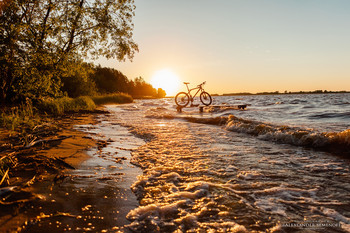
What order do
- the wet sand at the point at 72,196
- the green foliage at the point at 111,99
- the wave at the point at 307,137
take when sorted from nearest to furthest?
the wet sand at the point at 72,196 < the wave at the point at 307,137 < the green foliage at the point at 111,99

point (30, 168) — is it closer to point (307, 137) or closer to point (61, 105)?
point (307, 137)

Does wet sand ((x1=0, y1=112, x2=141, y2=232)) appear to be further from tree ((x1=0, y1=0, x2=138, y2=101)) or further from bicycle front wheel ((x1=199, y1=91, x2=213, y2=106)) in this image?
bicycle front wheel ((x1=199, y1=91, x2=213, y2=106))

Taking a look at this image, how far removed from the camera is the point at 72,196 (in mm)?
2406

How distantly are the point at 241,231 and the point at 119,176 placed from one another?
2.01 meters

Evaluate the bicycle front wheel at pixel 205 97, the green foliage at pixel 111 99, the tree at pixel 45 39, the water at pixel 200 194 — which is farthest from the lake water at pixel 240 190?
the green foliage at pixel 111 99

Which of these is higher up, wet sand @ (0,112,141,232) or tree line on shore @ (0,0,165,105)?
tree line on shore @ (0,0,165,105)

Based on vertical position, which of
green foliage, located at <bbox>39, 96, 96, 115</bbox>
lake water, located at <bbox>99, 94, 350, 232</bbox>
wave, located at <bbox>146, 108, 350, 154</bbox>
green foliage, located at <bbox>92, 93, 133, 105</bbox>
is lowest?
lake water, located at <bbox>99, 94, 350, 232</bbox>

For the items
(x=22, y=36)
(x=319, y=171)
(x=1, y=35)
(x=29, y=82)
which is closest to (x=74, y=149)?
(x=319, y=171)

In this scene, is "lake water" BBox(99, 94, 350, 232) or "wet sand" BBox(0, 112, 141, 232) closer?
"wet sand" BBox(0, 112, 141, 232)

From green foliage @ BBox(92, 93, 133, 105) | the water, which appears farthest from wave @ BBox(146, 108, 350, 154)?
green foliage @ BBox(92, 93, 133, 105)

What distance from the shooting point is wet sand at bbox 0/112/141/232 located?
1.87 m

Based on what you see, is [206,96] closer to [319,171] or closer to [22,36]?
[22,36]

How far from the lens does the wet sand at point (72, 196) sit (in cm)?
187

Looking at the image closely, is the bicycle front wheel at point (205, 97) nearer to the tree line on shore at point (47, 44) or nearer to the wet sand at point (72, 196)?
the tree line on shore at point (47, 44)
